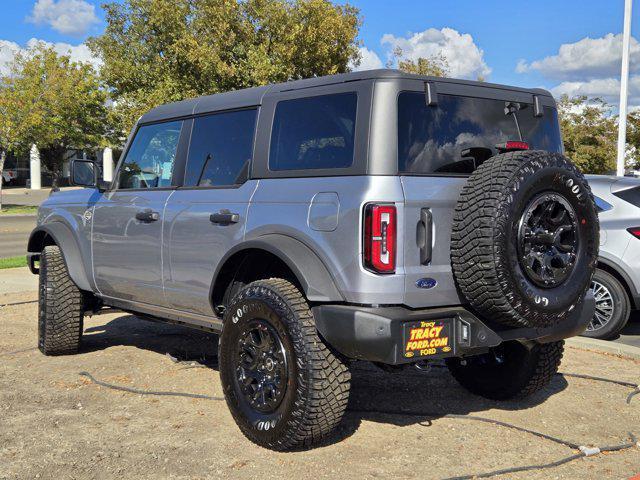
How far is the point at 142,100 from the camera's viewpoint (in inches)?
917

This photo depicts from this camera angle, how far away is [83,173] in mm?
6000

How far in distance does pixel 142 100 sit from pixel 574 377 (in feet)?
64.6

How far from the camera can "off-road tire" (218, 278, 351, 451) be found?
3.89 metres

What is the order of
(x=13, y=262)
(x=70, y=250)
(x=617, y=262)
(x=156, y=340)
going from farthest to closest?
(x=13, y=262)
(x=617, y=262)
(x=156, y=340)
(x=70, y=250)

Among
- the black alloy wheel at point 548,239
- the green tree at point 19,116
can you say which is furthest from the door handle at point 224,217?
the green tree at point 19,116

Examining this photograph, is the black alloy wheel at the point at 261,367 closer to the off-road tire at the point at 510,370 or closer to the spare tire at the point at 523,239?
the spare tire at the point at 523,239

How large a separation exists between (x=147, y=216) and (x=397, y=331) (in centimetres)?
234

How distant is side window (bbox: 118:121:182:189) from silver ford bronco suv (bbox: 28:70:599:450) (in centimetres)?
40

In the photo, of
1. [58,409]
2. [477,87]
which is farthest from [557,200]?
[58,409]

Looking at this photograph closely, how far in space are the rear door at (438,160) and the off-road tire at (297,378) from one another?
0.55 m

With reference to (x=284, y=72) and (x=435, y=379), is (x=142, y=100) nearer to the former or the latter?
(x=284, y=72)

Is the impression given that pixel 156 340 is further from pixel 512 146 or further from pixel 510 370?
Answer: pixel 512 146

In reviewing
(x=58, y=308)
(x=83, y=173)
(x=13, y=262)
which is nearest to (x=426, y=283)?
(x=83, y=173)

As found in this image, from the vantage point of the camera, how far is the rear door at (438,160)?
12.6ft
